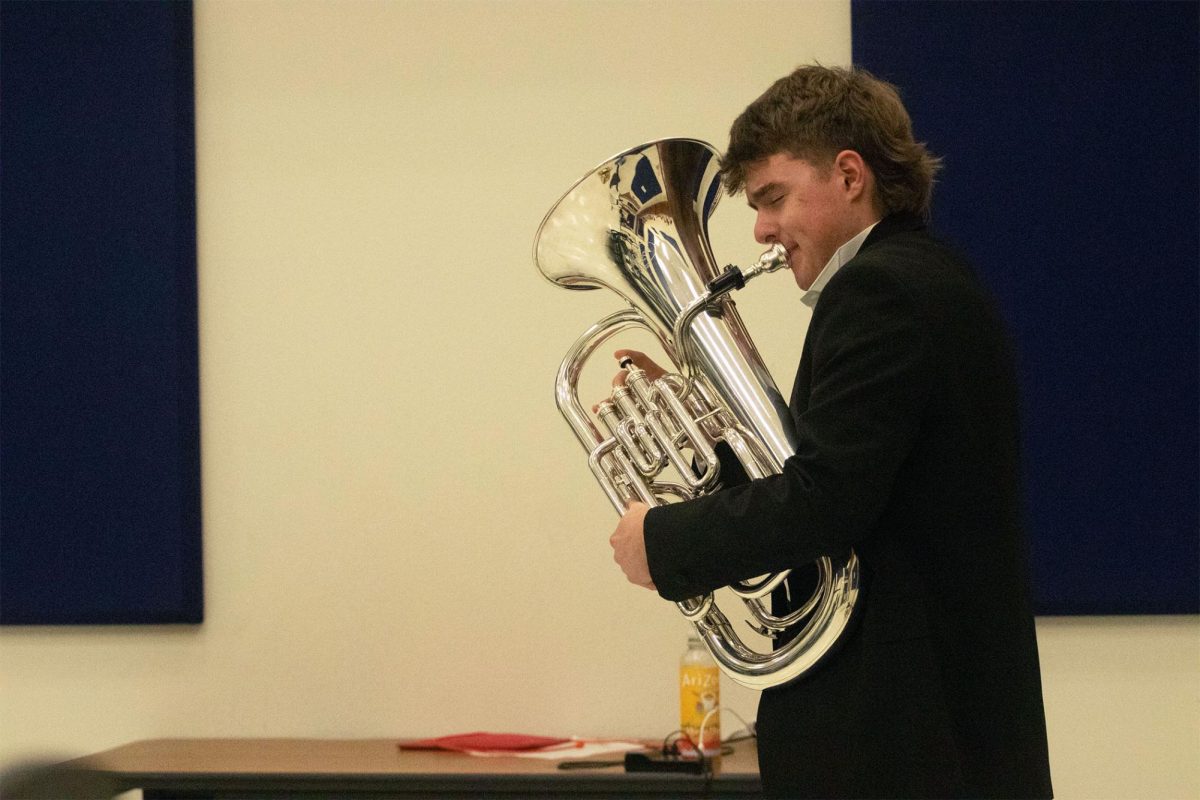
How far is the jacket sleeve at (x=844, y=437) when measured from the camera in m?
1.47

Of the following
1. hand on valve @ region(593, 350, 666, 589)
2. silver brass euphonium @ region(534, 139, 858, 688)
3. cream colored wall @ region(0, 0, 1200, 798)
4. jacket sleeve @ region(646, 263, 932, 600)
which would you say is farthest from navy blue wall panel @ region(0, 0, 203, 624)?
jacket sleeve @ region(646, 263, 932, 600)

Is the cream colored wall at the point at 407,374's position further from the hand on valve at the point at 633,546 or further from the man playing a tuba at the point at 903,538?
the man playing a tuba at the point at 903,538

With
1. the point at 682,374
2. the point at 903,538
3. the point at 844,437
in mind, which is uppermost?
the point at 682,374

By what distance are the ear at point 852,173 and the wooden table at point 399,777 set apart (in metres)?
1.32

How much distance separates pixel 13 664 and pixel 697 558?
2.23 metres

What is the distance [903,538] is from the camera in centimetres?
153

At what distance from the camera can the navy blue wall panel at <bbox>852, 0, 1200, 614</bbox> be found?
289 centimetres

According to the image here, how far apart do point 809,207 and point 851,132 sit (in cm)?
11

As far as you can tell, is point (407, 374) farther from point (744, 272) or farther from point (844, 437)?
point (844, 437)

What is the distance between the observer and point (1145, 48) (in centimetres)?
293

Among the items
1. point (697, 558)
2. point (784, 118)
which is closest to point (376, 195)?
point (784, 118)

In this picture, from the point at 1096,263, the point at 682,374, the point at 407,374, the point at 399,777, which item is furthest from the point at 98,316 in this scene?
the point at 1096,263

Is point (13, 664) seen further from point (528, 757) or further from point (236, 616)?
point (528, 757)

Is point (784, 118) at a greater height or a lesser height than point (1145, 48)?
lesser
